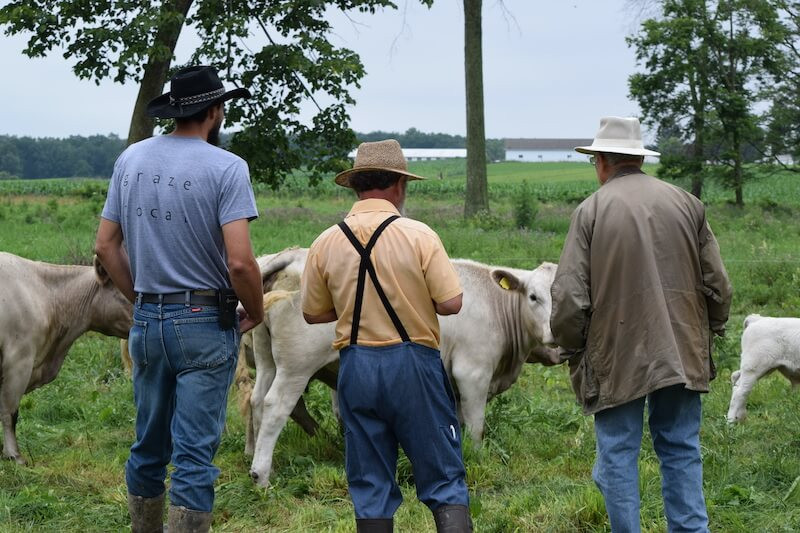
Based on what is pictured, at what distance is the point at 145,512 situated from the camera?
5.13 m

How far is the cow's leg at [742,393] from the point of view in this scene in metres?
8.32

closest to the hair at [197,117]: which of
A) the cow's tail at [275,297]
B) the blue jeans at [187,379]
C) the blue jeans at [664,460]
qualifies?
the blue jeans at [187,379]

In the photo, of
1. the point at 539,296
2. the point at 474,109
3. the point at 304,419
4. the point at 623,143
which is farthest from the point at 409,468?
the point at 474,109

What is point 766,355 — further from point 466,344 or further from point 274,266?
point 274,266

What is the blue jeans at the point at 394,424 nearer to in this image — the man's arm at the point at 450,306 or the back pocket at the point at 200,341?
the man's arm at the point at 450,306

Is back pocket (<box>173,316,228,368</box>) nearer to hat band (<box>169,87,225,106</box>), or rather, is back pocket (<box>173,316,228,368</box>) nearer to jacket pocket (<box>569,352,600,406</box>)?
hat band (<box>169,87,225,106</box>)

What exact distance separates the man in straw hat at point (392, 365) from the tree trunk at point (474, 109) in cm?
2131

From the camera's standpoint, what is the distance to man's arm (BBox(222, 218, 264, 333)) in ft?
15.3

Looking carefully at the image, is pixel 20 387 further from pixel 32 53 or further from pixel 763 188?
pixel 763 188

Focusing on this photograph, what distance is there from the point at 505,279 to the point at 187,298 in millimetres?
2823

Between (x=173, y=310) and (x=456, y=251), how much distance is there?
14041 mm

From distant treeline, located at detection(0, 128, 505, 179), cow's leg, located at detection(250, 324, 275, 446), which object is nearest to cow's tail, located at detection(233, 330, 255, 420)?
cow's leg, located at detection(250, 324, 275, 446)

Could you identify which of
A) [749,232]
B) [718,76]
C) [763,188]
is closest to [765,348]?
[749,232]

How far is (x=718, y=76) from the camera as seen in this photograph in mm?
40906
